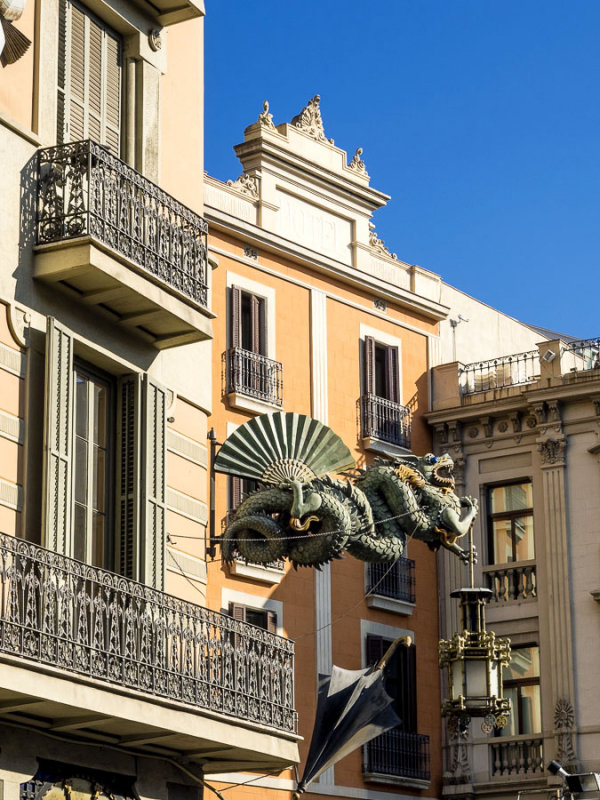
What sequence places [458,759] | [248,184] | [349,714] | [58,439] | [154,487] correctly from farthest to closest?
[458,759]
[248,184]
[349,714]
[154,487]
[58,439]

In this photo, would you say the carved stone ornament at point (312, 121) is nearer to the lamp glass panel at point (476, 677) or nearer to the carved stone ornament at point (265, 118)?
the carved stone ornament at point (265, 118)

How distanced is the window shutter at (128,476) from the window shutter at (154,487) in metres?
0.07

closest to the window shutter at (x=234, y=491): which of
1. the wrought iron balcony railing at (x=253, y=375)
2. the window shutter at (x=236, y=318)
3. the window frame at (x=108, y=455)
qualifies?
the wrought iron balcony railing at (x=253, y=375)

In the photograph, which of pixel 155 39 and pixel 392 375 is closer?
pixel 155 39

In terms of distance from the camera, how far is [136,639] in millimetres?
13977

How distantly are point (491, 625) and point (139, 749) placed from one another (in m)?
16.1

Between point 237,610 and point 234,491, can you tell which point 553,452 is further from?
point 237,610

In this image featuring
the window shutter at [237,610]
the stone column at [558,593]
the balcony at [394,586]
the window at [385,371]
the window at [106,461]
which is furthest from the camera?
the window at [385,371]

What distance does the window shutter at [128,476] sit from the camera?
15.0 metres

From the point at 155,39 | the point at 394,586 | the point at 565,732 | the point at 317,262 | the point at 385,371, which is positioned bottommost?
the point at 565,732

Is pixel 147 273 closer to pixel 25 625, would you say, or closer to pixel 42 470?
pixel 42 470

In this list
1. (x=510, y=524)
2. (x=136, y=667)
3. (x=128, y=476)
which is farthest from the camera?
(x=510, y=524)

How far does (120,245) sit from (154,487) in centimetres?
214

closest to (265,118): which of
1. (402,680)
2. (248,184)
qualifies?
(248,184)
